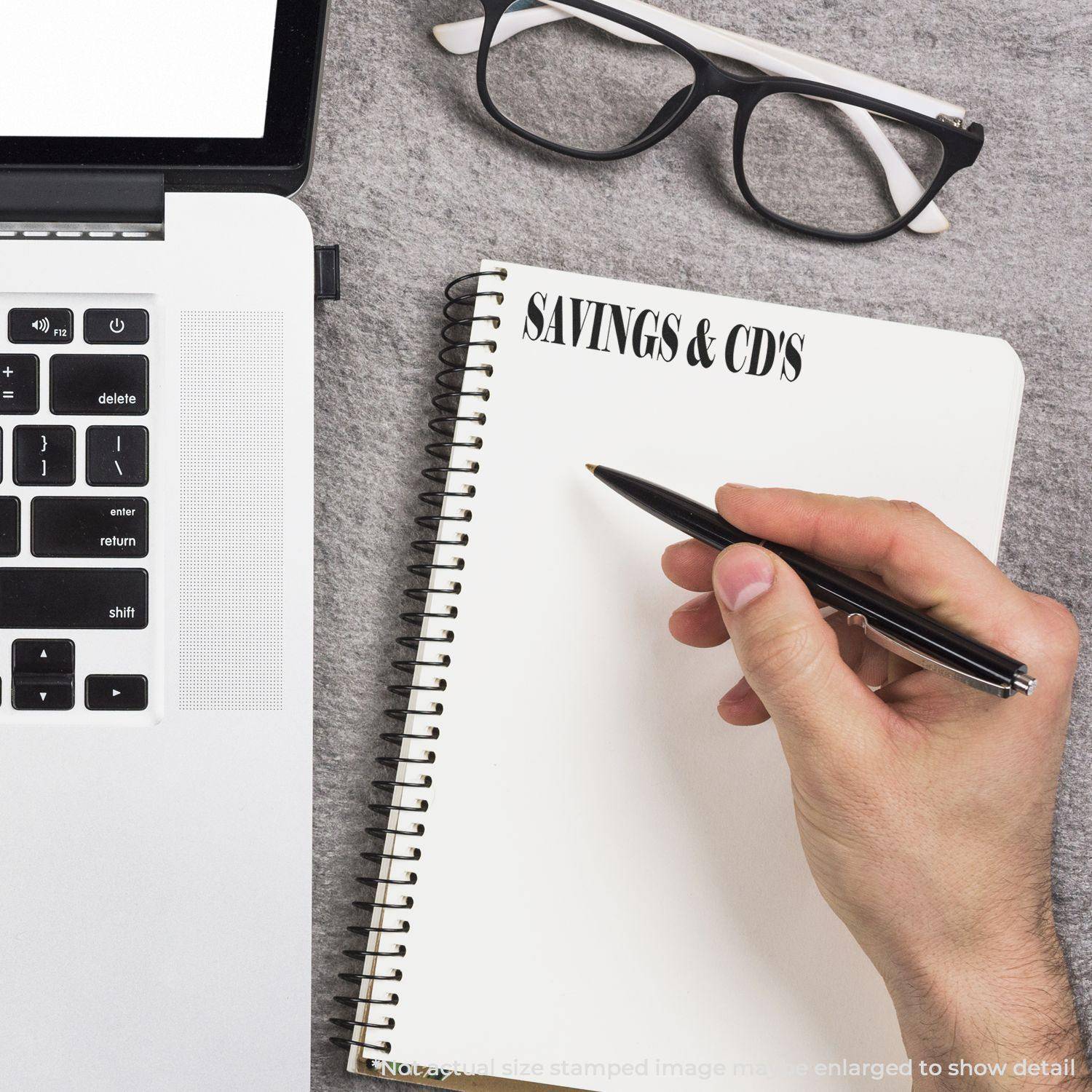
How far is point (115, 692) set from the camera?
1.23 feet

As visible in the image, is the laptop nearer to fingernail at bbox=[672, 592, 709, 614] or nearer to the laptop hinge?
the laptop hinge

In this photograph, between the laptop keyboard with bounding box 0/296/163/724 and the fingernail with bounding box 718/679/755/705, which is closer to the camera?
the laptop keyboard with bounding box 0/296/163/724

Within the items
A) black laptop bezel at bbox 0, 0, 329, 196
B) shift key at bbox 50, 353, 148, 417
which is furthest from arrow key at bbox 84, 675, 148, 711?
black laptop bezel at bbox 0, 0, 329, 196

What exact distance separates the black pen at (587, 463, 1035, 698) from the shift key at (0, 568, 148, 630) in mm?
223

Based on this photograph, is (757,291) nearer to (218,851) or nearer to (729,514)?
(729,514)

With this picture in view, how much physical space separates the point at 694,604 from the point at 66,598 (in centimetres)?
29

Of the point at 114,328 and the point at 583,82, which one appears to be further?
the point at 583,82

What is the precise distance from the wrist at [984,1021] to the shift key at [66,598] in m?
0.40

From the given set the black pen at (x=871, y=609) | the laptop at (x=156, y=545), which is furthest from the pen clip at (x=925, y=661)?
the laptop at (x=156, y=545)

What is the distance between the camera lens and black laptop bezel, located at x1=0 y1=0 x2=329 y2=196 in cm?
40

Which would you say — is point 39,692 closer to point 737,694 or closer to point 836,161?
point 737,694

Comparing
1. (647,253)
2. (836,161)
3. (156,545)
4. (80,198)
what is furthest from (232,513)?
(836,161)

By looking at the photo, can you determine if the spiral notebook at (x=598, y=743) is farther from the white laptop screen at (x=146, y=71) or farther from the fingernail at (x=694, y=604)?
the white laptop screen at (x=146, y=71)

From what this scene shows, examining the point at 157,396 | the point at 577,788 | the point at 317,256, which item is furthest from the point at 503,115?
the point at 577,788
